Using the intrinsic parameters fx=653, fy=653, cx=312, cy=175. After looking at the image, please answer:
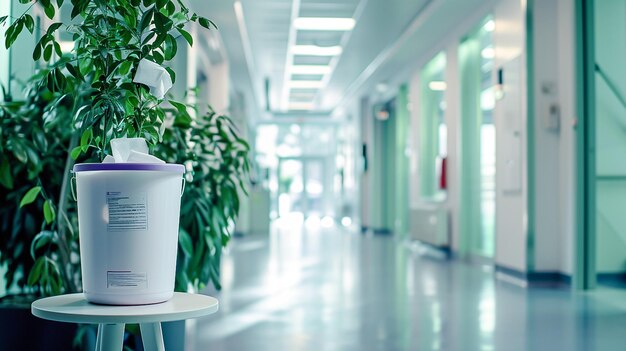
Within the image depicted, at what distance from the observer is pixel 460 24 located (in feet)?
27.3

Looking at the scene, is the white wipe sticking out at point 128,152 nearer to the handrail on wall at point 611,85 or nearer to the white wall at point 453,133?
the handrail on wall at point 611,85

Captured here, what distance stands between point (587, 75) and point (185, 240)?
13.7 ft

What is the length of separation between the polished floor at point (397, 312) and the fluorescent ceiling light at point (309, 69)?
6.12 metres

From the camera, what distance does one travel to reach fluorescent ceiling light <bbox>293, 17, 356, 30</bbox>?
30.0 ft

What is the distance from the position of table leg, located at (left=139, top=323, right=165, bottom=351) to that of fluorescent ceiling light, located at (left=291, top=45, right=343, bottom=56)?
383 inches

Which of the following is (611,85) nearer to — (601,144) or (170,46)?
(601,144)

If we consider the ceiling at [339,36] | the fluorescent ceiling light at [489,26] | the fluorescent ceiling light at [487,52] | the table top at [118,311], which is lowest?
the table top at [118,311]

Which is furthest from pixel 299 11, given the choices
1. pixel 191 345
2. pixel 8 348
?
pixel 8 348

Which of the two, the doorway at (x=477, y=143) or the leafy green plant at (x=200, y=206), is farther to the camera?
the doorway at (x=477, y=143)

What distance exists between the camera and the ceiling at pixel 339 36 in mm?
7949

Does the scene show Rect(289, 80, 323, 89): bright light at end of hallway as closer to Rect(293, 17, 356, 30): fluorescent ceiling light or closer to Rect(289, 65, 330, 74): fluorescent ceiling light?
Rect(289, 65, 330, 74): fluorescent ceiling light

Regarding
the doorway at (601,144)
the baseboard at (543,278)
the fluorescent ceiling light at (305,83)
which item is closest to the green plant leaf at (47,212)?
the doorway at (601,144)

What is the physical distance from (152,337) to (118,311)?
0.55 feet

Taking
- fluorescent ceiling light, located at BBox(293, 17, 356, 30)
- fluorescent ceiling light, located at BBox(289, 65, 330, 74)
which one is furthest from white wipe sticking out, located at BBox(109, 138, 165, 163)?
fluorescent ceiling light, located at BBox(289, 65, 330, 74)
